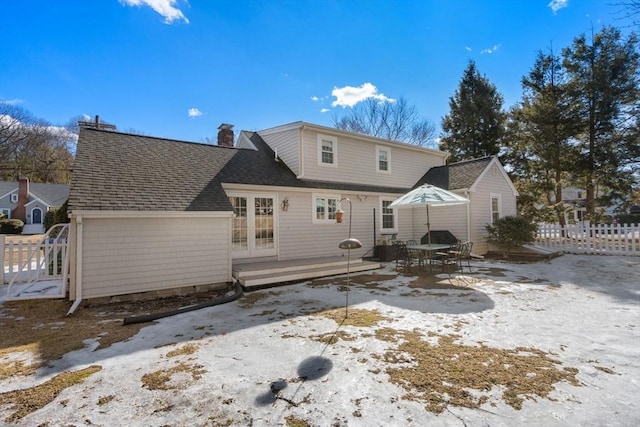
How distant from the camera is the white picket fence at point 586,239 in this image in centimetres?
1186

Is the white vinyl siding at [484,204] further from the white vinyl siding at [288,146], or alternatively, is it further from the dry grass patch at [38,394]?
the dry grass patch at [38,394]

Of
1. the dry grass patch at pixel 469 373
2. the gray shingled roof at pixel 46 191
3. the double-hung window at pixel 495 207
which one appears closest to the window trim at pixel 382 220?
the double-hung window at pixel 495 207

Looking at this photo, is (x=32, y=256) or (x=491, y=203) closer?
(x=32, y=256)

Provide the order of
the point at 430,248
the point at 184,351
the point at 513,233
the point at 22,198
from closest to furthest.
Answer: the point at 184,351, the point at 430,248, the point at 513,233, the point at 22,198

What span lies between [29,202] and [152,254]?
35.8 metres

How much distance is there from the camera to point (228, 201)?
8273mm

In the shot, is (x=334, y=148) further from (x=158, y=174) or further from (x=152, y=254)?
(x=152, y=254)

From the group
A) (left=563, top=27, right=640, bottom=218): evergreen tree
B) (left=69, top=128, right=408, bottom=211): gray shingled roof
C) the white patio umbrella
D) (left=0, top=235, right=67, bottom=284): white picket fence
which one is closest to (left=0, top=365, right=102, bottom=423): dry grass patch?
(left=69, top=128, right=408, bottom=211): gray shingled roof

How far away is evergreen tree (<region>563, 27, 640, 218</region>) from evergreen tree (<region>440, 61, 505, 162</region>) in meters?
6.39

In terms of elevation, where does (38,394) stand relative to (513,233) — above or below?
below

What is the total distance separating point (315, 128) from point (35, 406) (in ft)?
33.5

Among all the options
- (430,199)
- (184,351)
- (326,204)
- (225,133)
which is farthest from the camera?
(225,133)

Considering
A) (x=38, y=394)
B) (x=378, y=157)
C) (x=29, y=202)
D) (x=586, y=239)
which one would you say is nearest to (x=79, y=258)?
(x=38, y=394)

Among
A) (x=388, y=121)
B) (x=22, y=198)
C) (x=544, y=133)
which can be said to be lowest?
(x=22, y=198)
